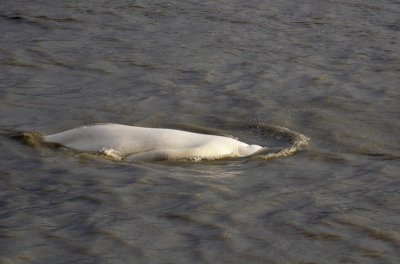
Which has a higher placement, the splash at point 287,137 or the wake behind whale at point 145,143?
the wake behind whale at point 145,143

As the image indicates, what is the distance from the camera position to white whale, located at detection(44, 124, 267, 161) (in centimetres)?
909

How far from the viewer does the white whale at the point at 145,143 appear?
909cm

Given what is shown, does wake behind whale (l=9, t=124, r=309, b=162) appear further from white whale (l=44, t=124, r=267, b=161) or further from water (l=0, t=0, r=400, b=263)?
water (l=0, t=0, r=400, b=263)

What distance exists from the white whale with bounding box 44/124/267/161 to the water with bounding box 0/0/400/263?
17 cm

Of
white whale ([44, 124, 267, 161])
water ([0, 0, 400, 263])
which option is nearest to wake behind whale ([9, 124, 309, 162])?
white whale ([44, 124, 267, 161])

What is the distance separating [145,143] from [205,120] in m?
1.85

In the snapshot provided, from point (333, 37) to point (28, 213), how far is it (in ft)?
29.5

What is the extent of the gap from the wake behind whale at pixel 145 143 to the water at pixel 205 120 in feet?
0.52

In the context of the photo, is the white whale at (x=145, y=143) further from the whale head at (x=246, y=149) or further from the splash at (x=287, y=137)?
the splash at (x=287, y=137)

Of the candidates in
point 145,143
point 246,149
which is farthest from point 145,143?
point 246,149

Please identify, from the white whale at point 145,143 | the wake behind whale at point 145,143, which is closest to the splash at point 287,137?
the wake behind whale at point 145,143

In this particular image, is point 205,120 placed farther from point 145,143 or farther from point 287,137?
point 145,143

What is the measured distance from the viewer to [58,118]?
34.4ft

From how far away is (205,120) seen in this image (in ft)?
35.8
